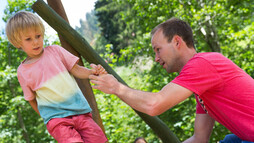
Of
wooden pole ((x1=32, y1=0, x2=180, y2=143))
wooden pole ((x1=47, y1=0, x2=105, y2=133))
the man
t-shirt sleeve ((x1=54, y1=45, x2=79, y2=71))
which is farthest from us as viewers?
wooden pole ((x1=47, y1=0, x2=105, y2=133))

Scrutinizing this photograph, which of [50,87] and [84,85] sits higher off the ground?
[50,87]

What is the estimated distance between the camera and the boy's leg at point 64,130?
1579 millimetres

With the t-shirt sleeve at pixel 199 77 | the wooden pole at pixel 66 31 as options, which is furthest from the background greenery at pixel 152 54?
the t-shirt sleeve at pixel 199 77

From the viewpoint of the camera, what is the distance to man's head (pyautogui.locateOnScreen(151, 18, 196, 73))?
1851mm

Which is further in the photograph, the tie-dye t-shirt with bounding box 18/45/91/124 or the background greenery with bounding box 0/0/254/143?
the background greenery with bounding box 0/0/254/143

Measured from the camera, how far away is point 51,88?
167cm

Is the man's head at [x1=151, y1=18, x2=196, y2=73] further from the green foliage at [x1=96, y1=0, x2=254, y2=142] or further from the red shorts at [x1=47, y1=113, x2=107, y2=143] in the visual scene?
the green foliage at [x1=96, y1=0, x2=254, y2=142]

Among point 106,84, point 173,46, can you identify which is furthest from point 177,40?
point 106,84

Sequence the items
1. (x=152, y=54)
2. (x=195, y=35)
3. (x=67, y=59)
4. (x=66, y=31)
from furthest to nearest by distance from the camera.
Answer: (x=152, y=54)
(x=195, y=35)
(x=66, y=31)
(x=67, y=59)

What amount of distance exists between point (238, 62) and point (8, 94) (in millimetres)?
7774

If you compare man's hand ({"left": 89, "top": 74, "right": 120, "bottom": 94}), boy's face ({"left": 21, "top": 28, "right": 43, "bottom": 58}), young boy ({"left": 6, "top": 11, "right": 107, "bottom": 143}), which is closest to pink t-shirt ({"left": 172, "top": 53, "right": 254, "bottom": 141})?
man's hand ({"left": 89, "top": 74, "right": 120, "bottom": 94})

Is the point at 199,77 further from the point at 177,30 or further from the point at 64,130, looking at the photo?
the point at 64,130

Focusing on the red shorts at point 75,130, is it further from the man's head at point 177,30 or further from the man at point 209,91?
the man's head at point 177,30

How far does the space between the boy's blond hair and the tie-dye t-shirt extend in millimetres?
202
